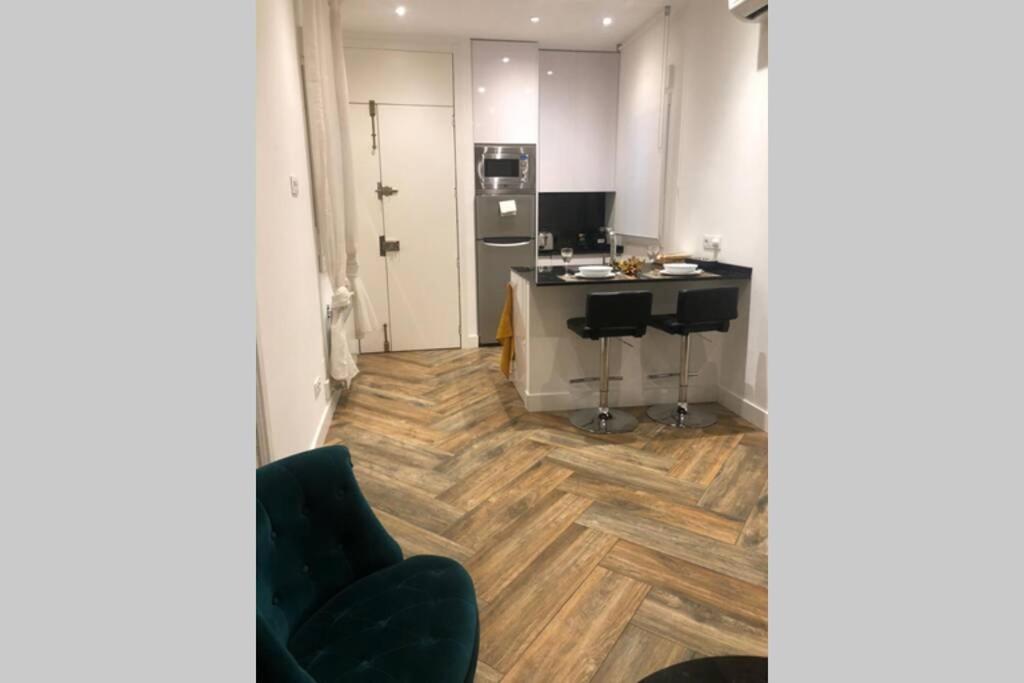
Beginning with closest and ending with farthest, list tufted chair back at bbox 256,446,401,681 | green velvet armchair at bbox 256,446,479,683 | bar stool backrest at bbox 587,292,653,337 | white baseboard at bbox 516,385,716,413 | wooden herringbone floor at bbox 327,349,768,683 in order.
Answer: green velvet armchair at bbox 256,446,479,683 → tufted chair back at bbox 256,446,401,681 → wooden herringbone floor at bbox 327,349,768,683 → bar stool backrest at bbox 587,292,653,337 → white baseboard at bbox 516,385,716,413

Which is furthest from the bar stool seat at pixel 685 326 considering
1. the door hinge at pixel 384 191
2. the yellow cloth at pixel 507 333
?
the door hinge at pixel 384 191

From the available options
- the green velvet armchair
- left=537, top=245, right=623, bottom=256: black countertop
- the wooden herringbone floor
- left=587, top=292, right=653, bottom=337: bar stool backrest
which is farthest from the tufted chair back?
left=537, top=245, right=623, bottom=256: black countertop

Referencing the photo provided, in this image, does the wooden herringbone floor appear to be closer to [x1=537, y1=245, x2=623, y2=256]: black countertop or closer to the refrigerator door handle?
the refrigerator door handle

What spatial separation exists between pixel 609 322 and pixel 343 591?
2.31 m

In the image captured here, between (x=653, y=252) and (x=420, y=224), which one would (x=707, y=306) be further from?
(x=420, y=224)

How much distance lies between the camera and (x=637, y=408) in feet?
13.4

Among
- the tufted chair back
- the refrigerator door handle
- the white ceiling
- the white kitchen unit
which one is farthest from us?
the refrigerator door handle

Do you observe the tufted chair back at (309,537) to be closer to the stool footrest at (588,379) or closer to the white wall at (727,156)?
the stool footrest at (588,379)

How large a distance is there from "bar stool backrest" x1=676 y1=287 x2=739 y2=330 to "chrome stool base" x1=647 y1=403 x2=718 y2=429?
0.64 m

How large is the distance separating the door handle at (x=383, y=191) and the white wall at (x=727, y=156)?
256cm

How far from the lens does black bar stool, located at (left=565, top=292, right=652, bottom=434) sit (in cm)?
342

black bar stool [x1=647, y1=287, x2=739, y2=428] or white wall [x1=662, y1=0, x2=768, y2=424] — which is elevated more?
white wall [x1=662, y1=0, x2=768, y2=424]

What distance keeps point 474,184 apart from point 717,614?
4497 mm

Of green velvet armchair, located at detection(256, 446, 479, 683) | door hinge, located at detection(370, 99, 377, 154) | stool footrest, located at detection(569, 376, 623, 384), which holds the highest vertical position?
door hinge, located at detection(370, 99, 377, 154)
